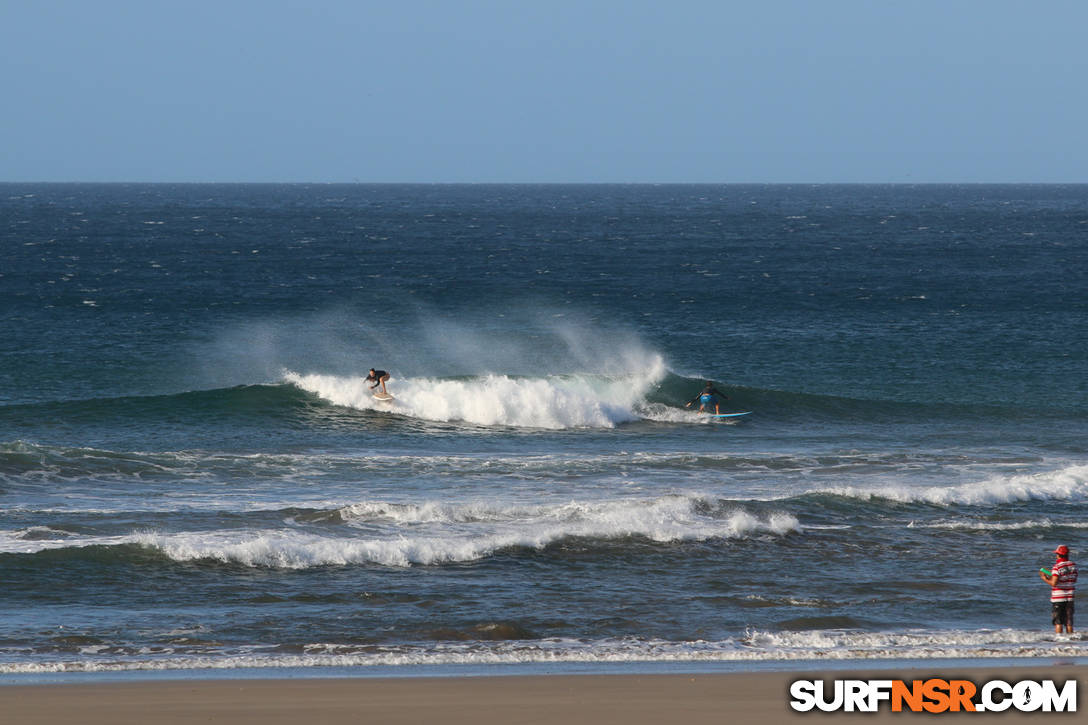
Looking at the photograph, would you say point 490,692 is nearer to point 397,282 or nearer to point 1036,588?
point 1036,588

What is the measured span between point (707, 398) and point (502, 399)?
560cm

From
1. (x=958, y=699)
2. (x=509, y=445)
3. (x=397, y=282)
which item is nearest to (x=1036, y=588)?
(x=958, y=699)

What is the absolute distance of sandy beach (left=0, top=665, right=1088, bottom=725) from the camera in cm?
1219

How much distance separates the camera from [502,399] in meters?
33.4

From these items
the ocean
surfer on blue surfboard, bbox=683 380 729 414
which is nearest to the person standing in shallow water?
the ocean

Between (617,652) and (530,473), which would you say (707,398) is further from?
(617,652)

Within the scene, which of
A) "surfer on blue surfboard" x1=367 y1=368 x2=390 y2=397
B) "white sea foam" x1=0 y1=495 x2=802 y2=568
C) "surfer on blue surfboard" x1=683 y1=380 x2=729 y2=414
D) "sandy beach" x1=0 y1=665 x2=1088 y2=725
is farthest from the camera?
"surfer on blue surfboard" x1=367 y1=368 x2=390 y2=397

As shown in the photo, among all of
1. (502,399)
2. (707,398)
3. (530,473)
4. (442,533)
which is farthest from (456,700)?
(707,398)

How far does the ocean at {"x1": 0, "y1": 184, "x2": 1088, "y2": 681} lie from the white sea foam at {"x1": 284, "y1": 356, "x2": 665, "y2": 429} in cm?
12

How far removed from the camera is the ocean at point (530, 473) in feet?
51.1

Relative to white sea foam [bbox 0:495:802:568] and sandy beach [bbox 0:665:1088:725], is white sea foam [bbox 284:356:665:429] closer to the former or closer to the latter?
white sea foam [bbox 0:495:802:568]

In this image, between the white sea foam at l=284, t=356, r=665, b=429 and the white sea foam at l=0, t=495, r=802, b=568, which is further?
the white sea foam at l=284, t=356, r=665, b=429

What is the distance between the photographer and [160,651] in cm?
1452

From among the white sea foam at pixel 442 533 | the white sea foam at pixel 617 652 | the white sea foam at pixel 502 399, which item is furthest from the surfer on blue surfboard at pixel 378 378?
the white sea foam at pixel 617 652
